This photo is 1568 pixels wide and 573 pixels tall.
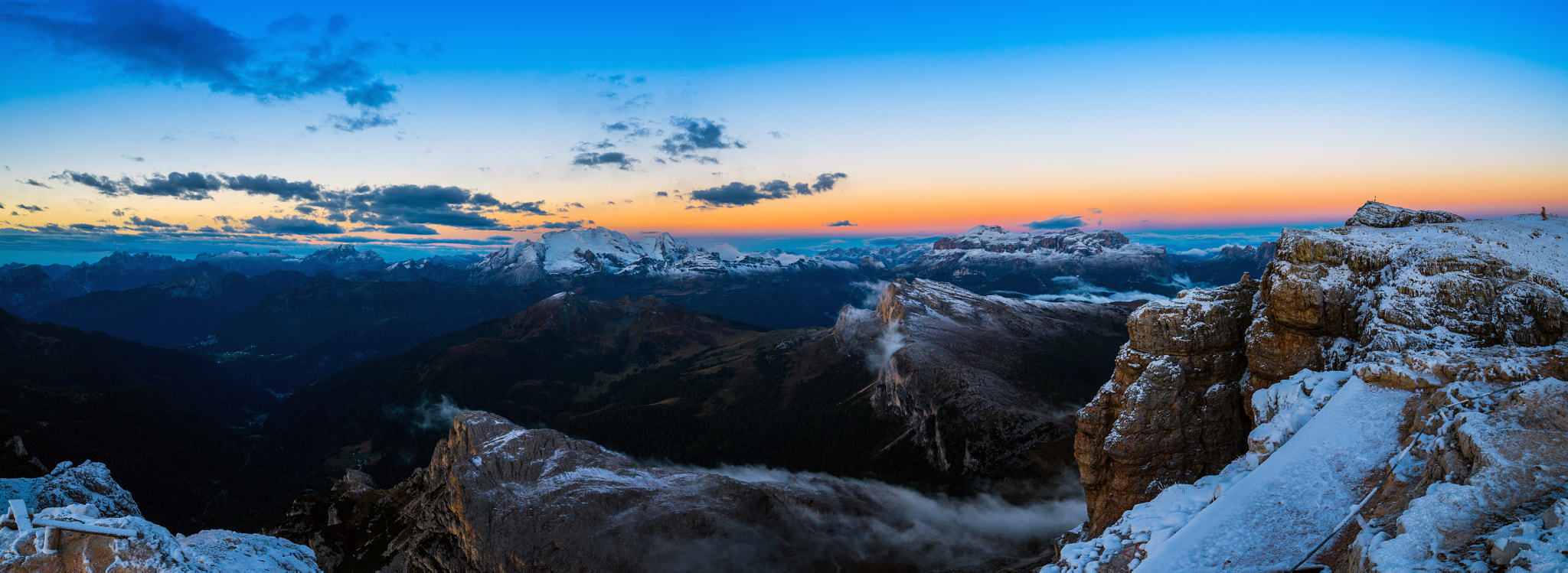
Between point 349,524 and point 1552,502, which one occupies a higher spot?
point 1552,502

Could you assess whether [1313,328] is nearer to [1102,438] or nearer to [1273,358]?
[1273,358]

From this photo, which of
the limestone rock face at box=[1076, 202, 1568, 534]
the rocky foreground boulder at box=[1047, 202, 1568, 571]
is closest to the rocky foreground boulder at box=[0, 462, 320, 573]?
the rocky foreground boulder at box=[1047, 202, 1568, 571]

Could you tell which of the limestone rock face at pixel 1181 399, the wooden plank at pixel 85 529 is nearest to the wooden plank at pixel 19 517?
the wooden plank at pixel 85 529

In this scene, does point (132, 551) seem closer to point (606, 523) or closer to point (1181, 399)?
point (1181, 399)

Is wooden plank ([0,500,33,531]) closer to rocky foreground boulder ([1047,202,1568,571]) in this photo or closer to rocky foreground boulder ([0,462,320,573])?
rocky foreground boulder ([0,462,320,573])

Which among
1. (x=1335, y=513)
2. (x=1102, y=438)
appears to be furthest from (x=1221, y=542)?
(x=1102, y=438)

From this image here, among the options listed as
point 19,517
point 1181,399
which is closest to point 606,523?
point 19,517
